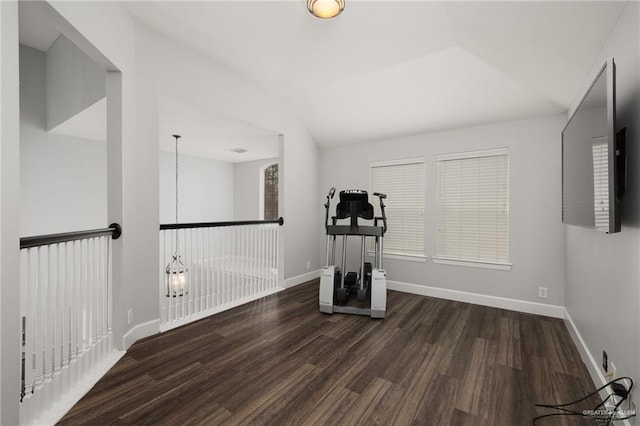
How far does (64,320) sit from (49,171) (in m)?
3.77

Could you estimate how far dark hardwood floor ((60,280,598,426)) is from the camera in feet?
5.25

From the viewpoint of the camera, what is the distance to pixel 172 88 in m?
2.71

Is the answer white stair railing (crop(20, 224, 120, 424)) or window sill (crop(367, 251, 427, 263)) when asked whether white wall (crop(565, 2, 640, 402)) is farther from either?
white stair railing (crop(20, 224, 120, 424))

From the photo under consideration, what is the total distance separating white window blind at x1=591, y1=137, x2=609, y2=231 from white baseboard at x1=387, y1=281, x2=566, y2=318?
→ 7.05 feet

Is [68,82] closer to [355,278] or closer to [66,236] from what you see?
[66,236]

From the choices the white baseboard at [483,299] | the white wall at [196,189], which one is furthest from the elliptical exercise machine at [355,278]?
the white wall at [196,189]

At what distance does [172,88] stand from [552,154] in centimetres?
422

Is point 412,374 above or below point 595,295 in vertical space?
below

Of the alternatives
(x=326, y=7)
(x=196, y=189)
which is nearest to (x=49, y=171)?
(x=196, y=189)

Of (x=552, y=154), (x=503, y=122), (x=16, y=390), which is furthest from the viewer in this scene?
(x=503, y=122)

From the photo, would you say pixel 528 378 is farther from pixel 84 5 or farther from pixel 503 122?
pixel 84 5

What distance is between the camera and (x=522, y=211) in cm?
326

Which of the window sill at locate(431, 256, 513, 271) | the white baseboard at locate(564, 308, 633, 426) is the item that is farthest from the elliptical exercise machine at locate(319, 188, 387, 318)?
the white baseboard at locate(564, 308, 633, 426)

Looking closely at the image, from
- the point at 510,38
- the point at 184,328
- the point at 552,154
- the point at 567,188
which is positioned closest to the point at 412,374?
the point at 567,188
